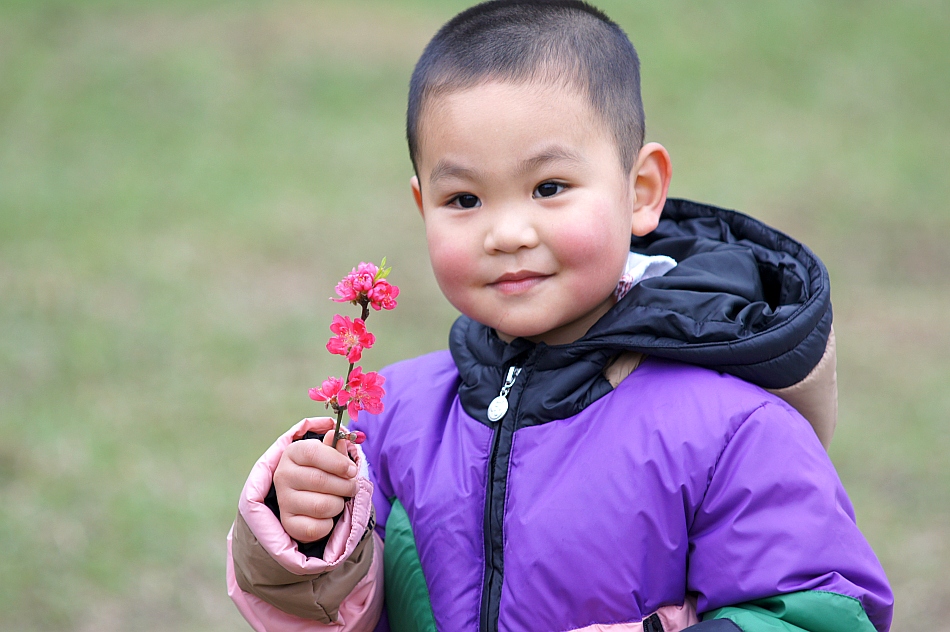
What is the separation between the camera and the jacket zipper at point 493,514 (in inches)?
65.8

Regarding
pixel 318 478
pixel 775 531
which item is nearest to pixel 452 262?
pixel 318 478

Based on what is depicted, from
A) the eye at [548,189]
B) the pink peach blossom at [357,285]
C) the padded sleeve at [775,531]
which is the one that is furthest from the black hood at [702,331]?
the pink peach blossom at [357,285]

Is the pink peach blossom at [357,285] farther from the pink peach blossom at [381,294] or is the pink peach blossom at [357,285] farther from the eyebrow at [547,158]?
the eyebrow at [547,158]

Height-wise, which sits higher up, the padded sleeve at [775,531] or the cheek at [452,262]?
the cheek at [452,262]

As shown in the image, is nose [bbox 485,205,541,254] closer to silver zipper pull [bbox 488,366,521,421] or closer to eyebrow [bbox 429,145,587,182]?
eyebrow [bbox 429,145,587,182]

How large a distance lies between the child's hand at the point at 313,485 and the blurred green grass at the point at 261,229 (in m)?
1.81

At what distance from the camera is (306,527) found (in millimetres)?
1600

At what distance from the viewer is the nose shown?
164 centimetres

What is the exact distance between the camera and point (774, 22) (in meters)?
9.09

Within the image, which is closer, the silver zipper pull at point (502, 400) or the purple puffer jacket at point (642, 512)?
the purple puffer jacket at point (642, 512)

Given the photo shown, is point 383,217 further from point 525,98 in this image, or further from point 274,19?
point 525,98

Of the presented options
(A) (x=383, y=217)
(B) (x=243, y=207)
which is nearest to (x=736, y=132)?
(A) (x=383, y=217)

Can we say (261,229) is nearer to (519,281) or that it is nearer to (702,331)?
(519,281)

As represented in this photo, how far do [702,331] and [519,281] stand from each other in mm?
316
